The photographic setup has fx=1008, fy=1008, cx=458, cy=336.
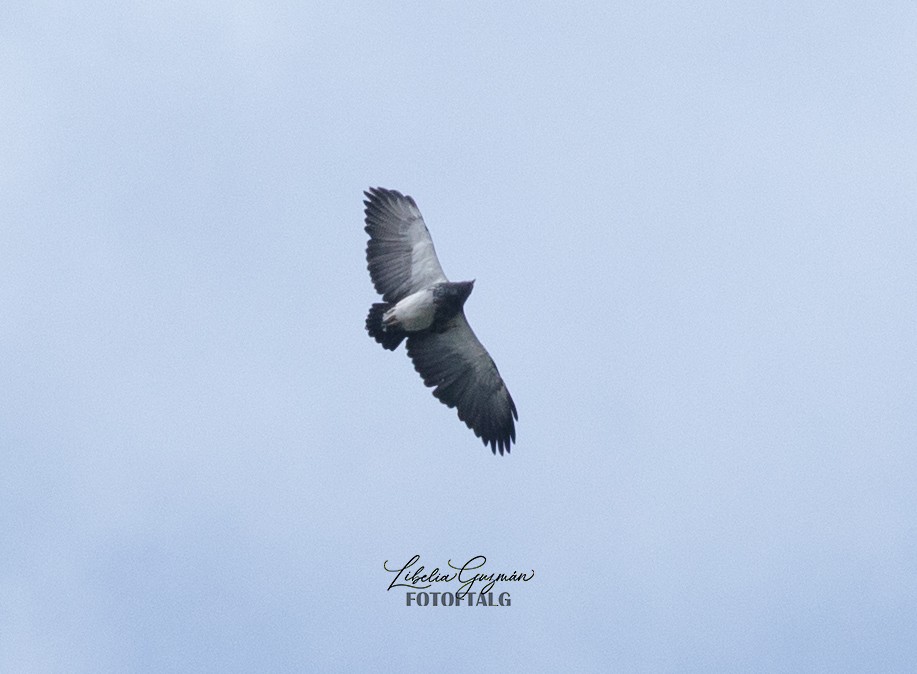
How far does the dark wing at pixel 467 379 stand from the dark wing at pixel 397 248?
851mm

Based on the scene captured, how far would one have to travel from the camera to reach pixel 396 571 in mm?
15242

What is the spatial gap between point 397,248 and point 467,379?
2.31 m

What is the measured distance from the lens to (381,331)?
14.8 meters

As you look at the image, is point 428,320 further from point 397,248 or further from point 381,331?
point 397,248

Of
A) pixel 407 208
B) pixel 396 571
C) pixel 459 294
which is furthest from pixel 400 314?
pixel 396 571

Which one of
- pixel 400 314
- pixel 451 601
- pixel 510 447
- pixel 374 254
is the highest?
pixel 374 254

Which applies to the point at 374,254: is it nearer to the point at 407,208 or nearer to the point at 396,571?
the point at 407,208

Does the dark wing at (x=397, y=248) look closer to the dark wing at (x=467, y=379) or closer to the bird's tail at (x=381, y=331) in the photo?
the bird's tail at (x=381, y=331)

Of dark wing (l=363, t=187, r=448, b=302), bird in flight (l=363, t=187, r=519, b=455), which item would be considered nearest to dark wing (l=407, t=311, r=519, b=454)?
bird in flight (l=363, t=187, r=519, b=455)

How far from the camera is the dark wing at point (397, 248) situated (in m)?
15.4

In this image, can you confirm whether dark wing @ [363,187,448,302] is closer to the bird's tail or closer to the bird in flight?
the bird in flight

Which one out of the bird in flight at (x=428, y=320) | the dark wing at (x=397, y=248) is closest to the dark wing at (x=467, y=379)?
the bird in flight at (x=428, y=320)

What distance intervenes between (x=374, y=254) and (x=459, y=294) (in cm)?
170

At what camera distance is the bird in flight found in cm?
1474
